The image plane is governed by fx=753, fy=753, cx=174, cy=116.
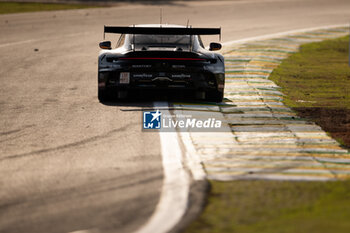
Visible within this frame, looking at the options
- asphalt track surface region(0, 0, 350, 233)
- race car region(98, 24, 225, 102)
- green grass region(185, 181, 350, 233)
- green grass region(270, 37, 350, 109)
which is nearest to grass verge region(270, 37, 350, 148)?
green grass region(270, 37, 350, 109)

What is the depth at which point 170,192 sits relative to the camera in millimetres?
7230

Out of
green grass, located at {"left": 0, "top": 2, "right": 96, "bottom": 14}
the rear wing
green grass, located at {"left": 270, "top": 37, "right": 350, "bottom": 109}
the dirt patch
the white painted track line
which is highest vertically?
the rear wing

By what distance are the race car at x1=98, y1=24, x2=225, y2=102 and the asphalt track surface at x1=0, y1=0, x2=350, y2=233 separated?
42 centimetres

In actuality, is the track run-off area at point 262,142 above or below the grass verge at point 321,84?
above

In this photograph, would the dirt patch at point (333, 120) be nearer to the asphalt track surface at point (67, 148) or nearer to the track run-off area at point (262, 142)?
the track run-off area at point (262, 142)

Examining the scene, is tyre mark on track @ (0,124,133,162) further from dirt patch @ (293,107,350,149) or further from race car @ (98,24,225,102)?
dirt patch @ (293,107,350,149)

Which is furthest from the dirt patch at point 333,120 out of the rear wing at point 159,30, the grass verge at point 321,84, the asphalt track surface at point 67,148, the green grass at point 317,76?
the asphalt track surface at point 67,148

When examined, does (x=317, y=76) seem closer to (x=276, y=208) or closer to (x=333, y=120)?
(x=333, y=120)

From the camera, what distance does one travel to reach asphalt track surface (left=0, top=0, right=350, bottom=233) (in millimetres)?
6598

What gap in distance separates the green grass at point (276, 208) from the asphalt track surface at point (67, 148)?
0.60 m

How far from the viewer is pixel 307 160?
855 centimetres

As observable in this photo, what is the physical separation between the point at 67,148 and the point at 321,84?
25.3ft

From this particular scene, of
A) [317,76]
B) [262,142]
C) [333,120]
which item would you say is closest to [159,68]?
[333,120]

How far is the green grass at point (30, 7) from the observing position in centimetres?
2997
